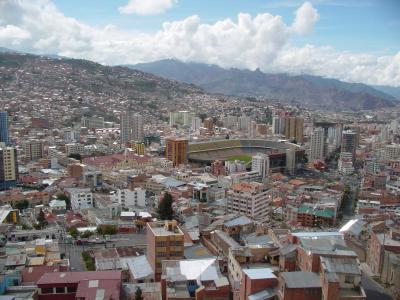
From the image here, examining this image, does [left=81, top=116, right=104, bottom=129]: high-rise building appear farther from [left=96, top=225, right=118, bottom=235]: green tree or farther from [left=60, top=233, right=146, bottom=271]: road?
[left=60, top=233, right=146, bottom=271]: road

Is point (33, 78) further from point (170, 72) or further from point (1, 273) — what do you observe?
point (170, 72)

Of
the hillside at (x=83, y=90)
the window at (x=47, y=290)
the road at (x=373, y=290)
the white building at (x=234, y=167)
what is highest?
the hillside at (x=83, y=90)

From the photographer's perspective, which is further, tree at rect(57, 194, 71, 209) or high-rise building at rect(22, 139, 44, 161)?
high-rise building at rect(22, 139, 44, 161)

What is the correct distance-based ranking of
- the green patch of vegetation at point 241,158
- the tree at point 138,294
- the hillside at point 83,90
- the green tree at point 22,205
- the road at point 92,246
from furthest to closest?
the hillside at point 83,90
the green patch of vegetation at point 241,158
the green tree at point 22,205
the road at point 92,246
the tree at point 138,294

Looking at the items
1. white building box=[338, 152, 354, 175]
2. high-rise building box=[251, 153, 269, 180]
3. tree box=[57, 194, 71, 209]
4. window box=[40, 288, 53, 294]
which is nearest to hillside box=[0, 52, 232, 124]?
high-rise building box=[251, 153, 269, 180]

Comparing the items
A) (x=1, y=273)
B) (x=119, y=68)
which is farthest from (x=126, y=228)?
(x=119, y=68)

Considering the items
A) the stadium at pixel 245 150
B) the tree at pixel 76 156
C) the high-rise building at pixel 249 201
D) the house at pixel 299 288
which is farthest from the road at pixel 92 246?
the stadium at pixel 245 150

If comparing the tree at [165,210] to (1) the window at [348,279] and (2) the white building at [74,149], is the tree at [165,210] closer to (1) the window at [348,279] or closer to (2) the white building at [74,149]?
(1) the window at [348,279]
